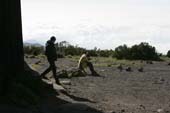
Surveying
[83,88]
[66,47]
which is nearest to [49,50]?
[83,88]

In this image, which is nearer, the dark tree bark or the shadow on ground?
the shadow on ground

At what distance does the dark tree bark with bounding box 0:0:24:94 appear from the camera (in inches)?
871

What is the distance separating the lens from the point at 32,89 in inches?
Answer: 899

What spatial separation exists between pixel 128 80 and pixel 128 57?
1023 inches

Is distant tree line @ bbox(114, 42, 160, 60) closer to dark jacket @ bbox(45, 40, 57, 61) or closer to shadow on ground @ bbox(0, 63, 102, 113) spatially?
dark jacket @ bbox(45, 40, 57, 61)

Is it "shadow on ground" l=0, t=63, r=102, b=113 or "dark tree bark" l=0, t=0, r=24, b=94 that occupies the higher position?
"dark tree bark" l=0, t=0, r=24, b=94

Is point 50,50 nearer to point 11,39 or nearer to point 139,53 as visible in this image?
point 11,39

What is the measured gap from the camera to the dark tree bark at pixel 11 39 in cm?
2212

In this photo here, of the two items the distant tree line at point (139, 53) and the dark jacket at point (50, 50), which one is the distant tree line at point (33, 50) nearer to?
the distant tree line at point (139, 53)

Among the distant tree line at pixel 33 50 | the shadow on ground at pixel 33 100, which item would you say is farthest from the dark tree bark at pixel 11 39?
the distant tree line at pixel 33 50

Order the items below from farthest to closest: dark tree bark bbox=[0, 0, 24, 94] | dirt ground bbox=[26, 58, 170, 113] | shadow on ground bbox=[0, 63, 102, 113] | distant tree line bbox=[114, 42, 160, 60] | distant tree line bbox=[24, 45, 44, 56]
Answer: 1. distant tree line bbox=[24, 45, 44, 56]
2. distant tree line bbox=[114, 42, 160, 60]
3. dark tree bark bbox=[0, 0, 24, 94]
4. dirt ground bbox=[26, 58, 170, 113]
5. shadow on ground bbox=[0, 63, 102, 113]

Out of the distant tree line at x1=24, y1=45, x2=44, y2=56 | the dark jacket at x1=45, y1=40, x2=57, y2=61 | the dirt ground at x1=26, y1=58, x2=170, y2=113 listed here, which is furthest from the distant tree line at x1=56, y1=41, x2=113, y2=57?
the dark jacket at x1=45, y1=40, x2=57, y2=61

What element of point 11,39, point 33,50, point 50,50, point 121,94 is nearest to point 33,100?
point 11,39

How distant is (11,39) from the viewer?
2247 cm
